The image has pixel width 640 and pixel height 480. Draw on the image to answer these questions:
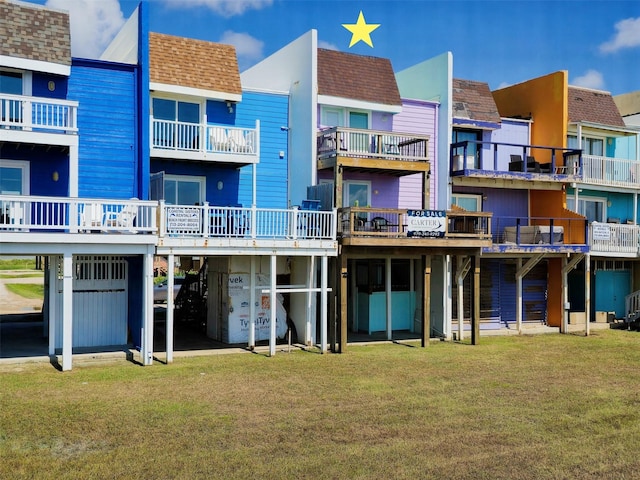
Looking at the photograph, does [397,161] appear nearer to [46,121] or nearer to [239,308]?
[239,308]

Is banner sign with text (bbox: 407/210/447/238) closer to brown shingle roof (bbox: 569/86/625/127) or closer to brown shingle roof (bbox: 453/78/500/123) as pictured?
brown shingle roof (bbox: 453/78/500/123)

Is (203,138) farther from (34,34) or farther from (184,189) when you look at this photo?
(34,34)

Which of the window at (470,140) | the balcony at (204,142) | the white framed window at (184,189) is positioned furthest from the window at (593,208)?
the white framed window at (184,189)

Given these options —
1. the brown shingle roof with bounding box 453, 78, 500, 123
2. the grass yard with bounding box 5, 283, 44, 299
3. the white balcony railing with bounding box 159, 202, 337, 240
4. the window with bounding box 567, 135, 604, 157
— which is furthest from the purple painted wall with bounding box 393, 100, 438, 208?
the grass yard with bounding box 5, 283, 44, 299

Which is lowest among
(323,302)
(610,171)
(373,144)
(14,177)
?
(323,302)

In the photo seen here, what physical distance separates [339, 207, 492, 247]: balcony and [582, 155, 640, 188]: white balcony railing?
7528mm

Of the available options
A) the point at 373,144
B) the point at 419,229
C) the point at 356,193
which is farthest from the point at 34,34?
the point at 419,229

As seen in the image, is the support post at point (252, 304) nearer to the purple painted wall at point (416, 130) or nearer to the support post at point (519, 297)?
the purple painted wall at point (416, 130)

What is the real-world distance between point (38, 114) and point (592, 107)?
71.0ft

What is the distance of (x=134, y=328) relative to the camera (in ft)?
64.5

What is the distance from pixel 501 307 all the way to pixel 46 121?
58.5 feet

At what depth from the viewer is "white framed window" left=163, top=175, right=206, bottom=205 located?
20.8 metres

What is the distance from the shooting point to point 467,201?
2575 cm

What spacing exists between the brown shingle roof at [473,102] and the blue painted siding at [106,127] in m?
12.1
